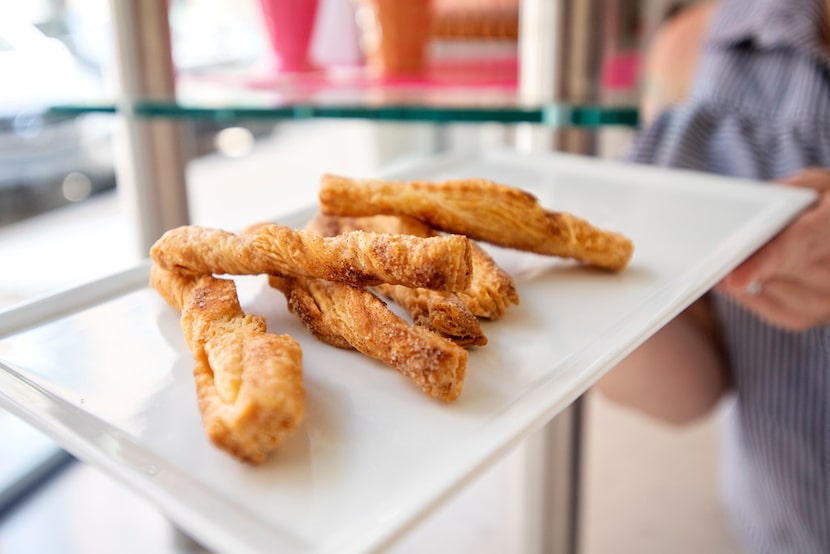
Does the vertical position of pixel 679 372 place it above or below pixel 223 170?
below

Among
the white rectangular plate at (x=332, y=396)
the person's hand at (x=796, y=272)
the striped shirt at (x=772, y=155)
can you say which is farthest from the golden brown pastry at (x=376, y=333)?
the striped shirt at (x=772, y=155)

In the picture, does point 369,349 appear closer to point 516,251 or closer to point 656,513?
point 516,251

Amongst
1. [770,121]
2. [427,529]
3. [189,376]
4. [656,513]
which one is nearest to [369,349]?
[189,376]

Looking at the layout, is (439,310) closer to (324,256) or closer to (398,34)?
(324,256)

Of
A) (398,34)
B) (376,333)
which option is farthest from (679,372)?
(376,333)

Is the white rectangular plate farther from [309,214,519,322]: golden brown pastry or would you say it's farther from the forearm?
the forearm
